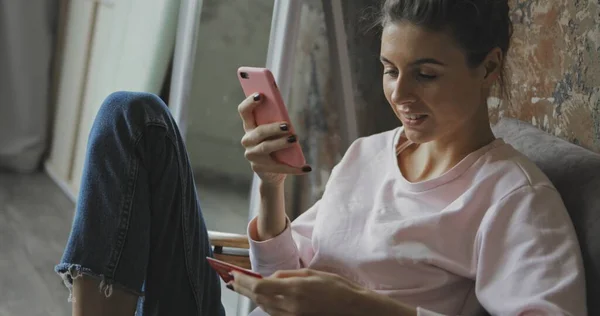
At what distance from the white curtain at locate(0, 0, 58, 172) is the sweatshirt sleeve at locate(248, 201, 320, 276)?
241 cm

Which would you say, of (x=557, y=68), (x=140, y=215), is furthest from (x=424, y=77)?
(x=140, y=215)

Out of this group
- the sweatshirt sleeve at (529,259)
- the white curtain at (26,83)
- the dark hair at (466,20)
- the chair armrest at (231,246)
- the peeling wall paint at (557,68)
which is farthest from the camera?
the white curtain at (26,83)

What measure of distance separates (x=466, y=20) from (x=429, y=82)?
4.3 inches

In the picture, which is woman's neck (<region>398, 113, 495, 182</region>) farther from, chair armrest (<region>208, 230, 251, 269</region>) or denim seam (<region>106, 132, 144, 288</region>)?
denim seam (<region>106, 132, 144, 288</region>)

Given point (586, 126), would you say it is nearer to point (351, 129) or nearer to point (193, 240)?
point (193, 240)

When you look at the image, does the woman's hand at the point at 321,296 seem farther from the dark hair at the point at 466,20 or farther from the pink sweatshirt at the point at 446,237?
the dark hair at the point at 466,20

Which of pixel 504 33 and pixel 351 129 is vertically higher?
pixel 504 33

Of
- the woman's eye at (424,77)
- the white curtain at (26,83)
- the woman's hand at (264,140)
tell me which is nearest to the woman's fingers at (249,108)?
the woman's hand at (264,140)

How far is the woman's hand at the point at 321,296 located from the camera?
3.84ft

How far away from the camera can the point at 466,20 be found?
4.14ft

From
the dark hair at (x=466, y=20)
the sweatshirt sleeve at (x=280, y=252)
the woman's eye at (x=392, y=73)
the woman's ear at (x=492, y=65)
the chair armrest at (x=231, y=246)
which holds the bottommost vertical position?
the chair armrest at (x=231, y=246)

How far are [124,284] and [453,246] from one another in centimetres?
55

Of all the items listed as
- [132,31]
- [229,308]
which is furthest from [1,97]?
[229,308]

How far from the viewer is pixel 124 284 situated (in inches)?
54.0
